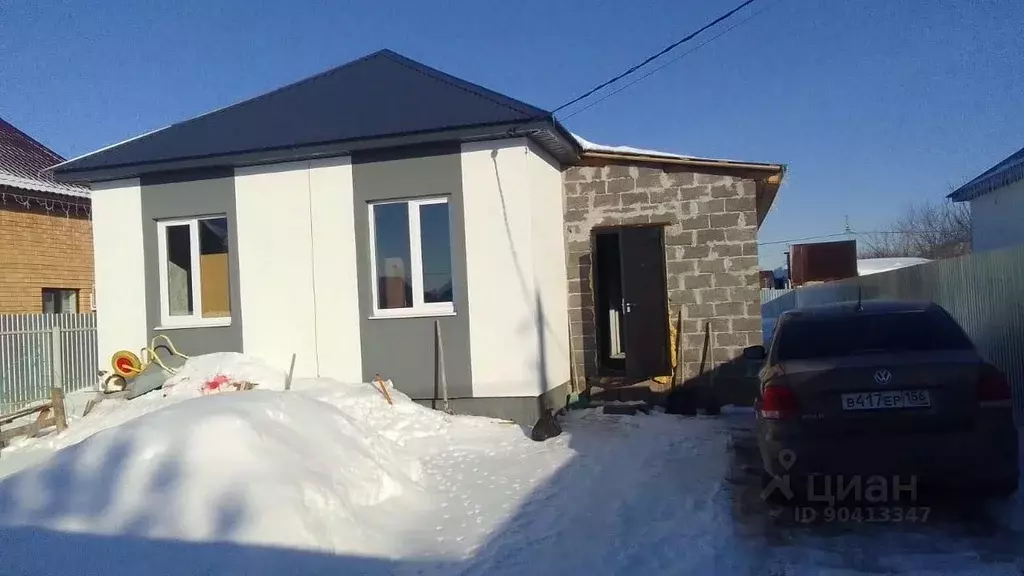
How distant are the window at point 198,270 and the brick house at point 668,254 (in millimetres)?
4650

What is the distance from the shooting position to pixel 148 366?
373 inches

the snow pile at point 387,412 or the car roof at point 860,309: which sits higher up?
the car roof at point 860,309

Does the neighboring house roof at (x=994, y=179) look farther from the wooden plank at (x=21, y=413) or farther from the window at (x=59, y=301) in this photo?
the window at (x=59, y=301)

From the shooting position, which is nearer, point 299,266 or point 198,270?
point 299,266

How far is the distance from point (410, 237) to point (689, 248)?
3.72m

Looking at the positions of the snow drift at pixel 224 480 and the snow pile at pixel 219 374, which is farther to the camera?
the snow pile at pixel 219 374

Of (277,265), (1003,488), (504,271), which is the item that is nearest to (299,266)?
(277,265)

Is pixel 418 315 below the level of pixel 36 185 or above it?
below

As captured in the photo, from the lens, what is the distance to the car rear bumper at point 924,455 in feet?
15.1

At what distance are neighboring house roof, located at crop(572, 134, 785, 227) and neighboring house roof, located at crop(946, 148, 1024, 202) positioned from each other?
34.7ft

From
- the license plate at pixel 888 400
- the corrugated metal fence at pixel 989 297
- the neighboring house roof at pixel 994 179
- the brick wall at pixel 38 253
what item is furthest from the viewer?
the neighboring house roof at pixel 994 179

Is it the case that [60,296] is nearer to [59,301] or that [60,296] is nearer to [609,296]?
[59,301]

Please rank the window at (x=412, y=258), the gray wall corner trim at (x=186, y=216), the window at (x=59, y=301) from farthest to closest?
1. the window at (x=59, y=301)
2. the gray wall corner trim at (x=186, y=216)
3. the window at (x=412, y=258)

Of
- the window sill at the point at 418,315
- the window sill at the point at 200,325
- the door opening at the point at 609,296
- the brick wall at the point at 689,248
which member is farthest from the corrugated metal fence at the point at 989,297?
the window sill at the point at 200,325
